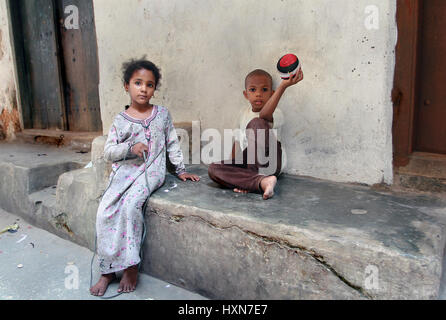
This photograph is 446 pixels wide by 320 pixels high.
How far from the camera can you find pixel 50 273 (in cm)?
226

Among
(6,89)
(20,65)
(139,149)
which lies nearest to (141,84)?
(139,149)

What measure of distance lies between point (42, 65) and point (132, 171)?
11.2 feet

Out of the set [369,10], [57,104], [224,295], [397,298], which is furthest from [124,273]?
[57,104]

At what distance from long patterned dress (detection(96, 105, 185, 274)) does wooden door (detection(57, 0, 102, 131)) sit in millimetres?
2331

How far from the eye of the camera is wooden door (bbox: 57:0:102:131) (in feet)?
13.8

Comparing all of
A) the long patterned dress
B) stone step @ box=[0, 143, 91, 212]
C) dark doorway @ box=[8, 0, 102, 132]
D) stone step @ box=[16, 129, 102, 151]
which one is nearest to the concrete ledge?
the long patterned dress

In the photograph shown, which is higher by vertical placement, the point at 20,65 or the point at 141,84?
the point at 20,65

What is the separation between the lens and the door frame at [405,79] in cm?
200

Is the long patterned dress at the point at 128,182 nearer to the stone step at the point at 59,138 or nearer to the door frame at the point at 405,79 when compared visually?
the door frame at the point at 405,79

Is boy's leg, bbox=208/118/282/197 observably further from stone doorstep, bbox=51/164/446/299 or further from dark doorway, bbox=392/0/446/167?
dark doorway, bbox=392/0/446/167

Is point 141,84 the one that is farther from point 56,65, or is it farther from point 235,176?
point 56,65

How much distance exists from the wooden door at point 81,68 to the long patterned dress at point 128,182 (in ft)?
7.65

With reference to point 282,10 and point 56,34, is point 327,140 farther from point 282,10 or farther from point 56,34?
point 56,34

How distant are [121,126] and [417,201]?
5.48ft
